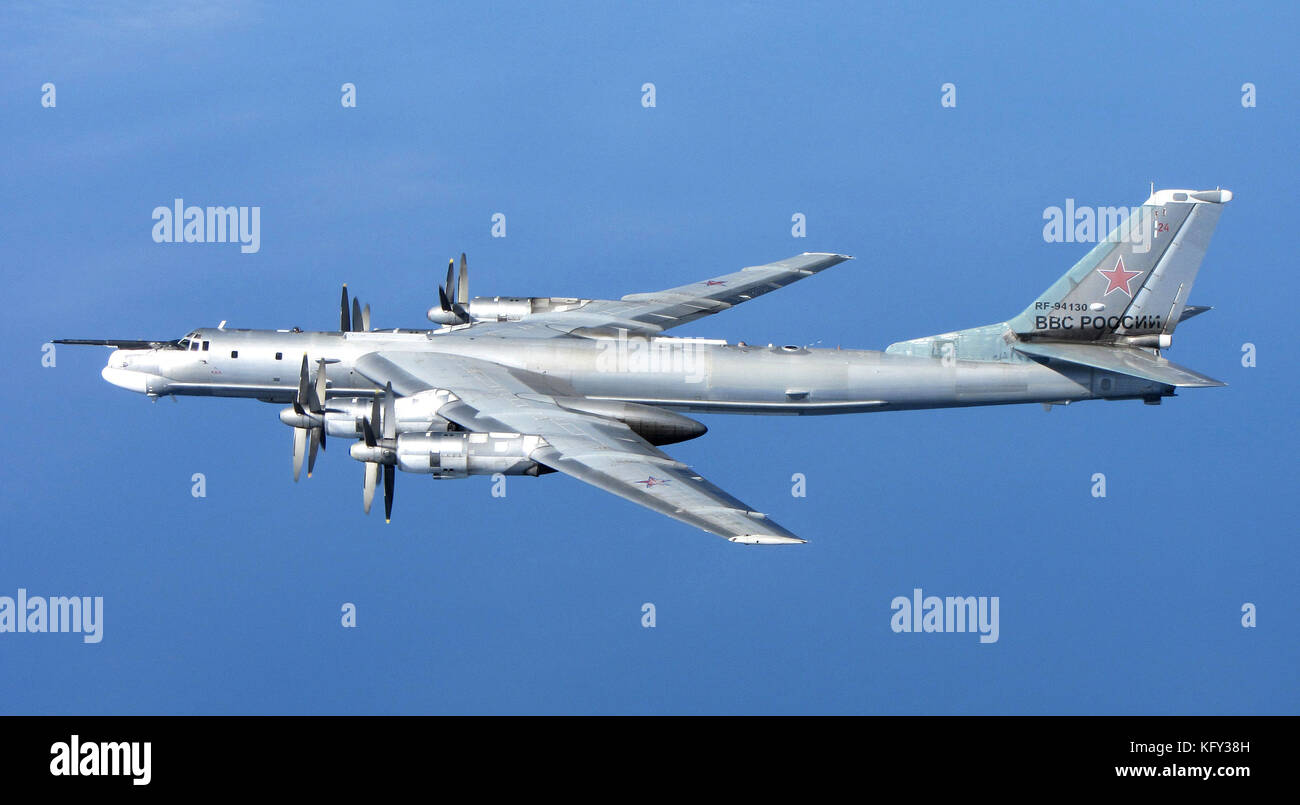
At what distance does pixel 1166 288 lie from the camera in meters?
50.0

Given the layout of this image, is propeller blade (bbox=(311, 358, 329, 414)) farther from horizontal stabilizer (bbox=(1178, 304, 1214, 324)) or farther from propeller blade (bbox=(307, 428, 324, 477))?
horizontal stabilizer (bbox=(1178, 304, 1214, 324))

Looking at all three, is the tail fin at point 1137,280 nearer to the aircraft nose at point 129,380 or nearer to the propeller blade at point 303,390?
the propeller blade at point 303,390

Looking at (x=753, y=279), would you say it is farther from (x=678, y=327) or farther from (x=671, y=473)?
(x=671, y=473)

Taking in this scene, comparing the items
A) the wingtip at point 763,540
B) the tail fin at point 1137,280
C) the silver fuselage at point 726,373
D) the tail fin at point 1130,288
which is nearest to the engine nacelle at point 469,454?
the silver fuselage at point 726,373

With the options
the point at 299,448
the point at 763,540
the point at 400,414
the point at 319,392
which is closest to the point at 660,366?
the point at 400,414

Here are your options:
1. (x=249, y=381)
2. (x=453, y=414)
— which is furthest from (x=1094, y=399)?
(x=249, y=381)

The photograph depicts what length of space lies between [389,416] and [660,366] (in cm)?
749

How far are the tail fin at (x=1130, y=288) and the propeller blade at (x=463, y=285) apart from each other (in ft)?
44.4

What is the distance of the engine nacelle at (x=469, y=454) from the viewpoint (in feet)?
148

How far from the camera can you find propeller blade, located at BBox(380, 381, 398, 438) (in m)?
47.3

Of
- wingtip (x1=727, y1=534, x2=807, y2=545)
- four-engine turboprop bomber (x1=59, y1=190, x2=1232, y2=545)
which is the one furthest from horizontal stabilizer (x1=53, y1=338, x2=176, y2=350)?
wingtip (x1=727, y1=534, x2=807, y2=545)

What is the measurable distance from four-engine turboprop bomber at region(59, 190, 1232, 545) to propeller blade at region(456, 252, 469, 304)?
170 cm

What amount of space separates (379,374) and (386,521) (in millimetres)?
4566

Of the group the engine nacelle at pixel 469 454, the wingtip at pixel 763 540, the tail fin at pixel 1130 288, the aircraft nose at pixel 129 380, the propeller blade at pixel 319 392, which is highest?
the tail fin at pixel 1130 288
